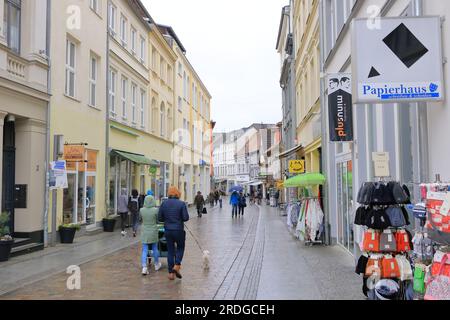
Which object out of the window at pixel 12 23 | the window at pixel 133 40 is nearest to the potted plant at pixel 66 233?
the window at pixel 12 23

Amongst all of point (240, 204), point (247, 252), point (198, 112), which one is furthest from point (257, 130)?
point (247, 252)

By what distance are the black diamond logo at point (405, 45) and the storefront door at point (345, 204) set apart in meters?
5.58

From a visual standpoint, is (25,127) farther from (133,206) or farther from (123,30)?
(123,30)

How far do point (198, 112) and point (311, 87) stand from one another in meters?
29.5

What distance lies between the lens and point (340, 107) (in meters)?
10.6

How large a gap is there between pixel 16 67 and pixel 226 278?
7927 millimetres

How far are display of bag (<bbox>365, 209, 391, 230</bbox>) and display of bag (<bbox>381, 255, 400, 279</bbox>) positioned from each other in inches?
15.5

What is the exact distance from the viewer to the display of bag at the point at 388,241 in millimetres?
5777

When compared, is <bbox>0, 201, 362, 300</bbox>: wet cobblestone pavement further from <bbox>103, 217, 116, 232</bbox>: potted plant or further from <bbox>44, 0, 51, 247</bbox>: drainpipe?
<bbox>103, 217, 116, 232</bbox>: potted plant

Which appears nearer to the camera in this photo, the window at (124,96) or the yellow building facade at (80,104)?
the yellow building facade at (80,104)

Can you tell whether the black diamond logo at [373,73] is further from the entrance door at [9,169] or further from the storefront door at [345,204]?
the entrance door at [9,169]

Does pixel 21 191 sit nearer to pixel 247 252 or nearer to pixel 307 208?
pixel 247 252
